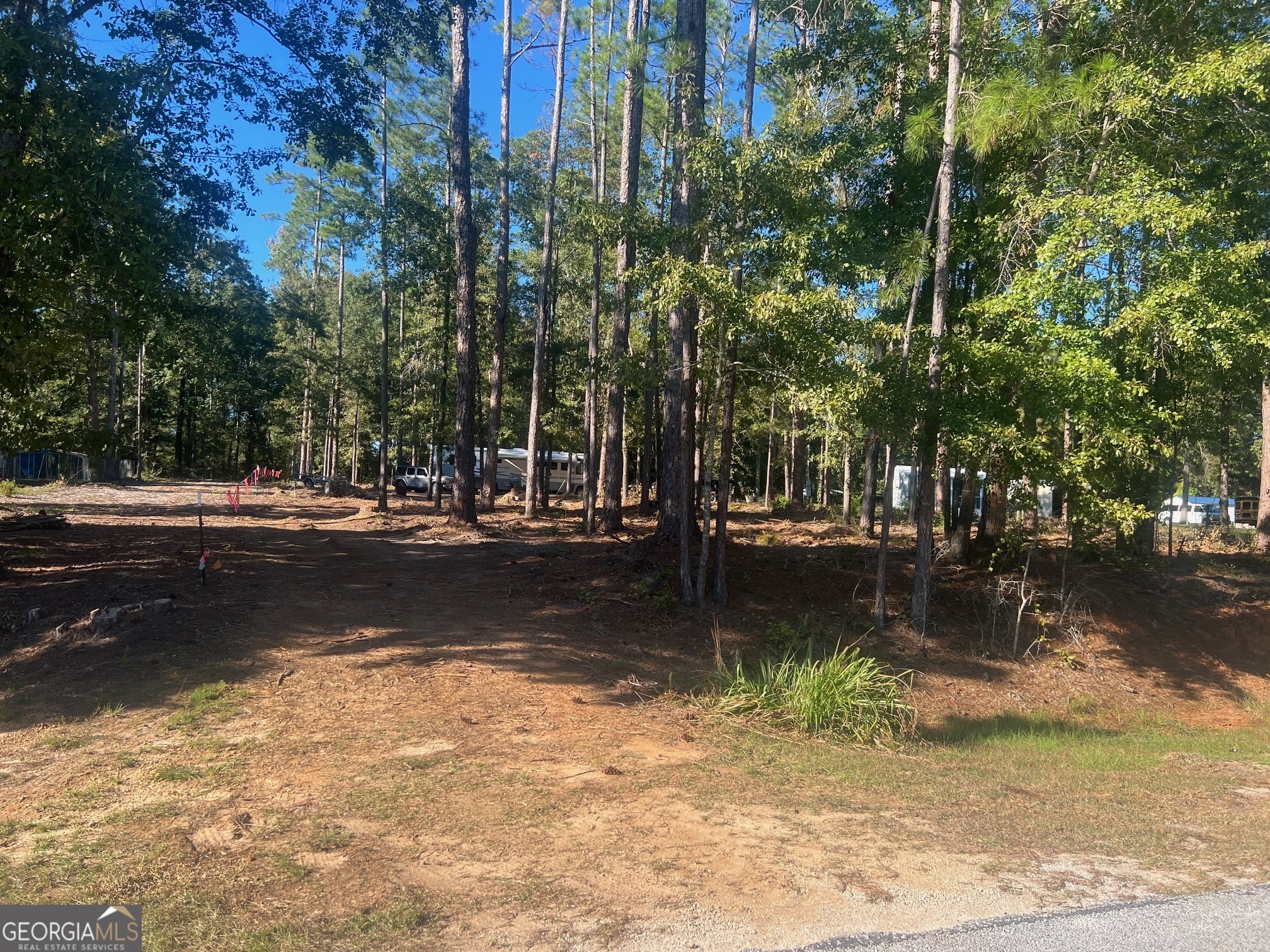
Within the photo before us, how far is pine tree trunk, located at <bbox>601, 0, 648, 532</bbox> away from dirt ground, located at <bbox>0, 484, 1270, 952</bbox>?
13.4 feet

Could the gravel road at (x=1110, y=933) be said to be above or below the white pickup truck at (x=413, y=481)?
below

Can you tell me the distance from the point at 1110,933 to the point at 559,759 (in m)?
3.78

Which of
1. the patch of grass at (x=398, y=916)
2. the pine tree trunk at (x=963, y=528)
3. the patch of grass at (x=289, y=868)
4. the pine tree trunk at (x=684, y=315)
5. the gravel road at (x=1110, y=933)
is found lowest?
the patch of grass at (x=289, y=868)

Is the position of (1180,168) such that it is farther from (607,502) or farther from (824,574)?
(607,502)

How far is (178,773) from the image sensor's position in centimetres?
575

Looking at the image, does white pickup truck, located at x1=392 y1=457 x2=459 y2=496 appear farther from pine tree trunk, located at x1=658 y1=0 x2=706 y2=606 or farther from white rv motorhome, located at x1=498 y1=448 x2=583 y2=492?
pine tree trunk, located at x1=658 y1=0 x2=706 y2=606

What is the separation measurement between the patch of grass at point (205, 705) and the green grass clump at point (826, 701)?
A: 445cm

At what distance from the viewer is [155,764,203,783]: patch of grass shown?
5.65 metres

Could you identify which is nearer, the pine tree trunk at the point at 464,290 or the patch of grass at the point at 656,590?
the patch of grass at the point at 656,590

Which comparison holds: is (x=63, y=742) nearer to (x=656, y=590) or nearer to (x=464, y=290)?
(x=656, y=590)

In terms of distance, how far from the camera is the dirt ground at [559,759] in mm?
4207

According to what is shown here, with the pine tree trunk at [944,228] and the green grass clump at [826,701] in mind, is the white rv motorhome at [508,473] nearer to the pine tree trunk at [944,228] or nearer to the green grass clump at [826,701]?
the pine tree trunk at [944,228]

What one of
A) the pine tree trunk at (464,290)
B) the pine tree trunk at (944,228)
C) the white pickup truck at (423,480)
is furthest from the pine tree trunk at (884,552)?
the white pickup truck at (423,480)

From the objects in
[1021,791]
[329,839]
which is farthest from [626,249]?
[329,839]
